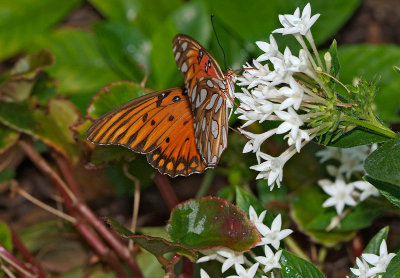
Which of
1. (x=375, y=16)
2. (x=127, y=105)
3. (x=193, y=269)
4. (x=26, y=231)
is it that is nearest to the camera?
(x=127, y=105)

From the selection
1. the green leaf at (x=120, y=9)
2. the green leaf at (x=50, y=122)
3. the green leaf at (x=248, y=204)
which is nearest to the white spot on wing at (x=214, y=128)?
the green leaf at (x=248, y=204)

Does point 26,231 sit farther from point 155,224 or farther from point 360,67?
point 360,67

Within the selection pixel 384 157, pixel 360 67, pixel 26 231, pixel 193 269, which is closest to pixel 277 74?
pixel 384 157

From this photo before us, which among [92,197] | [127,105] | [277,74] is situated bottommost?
[277,74]

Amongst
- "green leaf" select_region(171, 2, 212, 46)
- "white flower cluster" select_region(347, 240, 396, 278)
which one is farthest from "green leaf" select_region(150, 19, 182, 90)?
"white flower cluster" select_region(347, 240, 396, 278)

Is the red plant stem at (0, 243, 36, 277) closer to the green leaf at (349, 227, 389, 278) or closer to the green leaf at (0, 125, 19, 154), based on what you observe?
the green leaf at (0, 125, 19, 154)

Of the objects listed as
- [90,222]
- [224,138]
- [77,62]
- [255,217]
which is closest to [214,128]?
[224,138]

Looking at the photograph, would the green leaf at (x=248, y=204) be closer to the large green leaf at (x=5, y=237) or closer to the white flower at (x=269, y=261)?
the white flower at (x=269, y=261)

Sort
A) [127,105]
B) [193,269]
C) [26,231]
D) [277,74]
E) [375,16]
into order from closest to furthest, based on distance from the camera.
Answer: [277,74], [127,105], [193,269], [26,231], [375,16]
